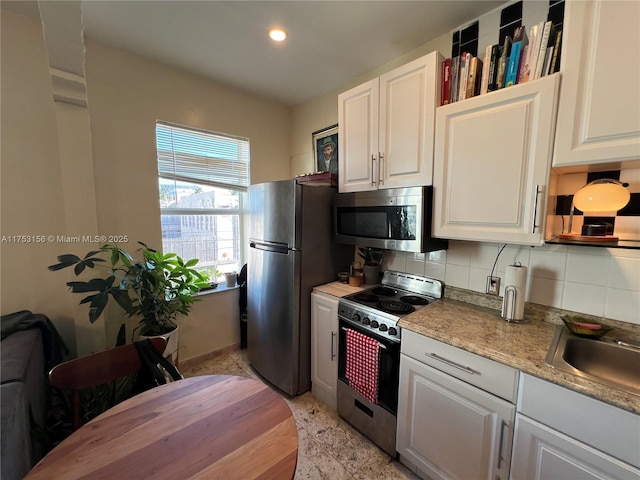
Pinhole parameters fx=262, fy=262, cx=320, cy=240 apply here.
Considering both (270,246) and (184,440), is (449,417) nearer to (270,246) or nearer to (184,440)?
(184,440)

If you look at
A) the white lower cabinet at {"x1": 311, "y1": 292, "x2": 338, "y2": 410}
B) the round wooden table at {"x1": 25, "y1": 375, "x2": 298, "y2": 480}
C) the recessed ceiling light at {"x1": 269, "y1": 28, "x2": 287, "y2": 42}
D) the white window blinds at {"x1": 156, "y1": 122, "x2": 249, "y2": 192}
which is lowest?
the white lower cabinet at {"x1": 311, "y1": 292, "x2": 338, "y2": 410}

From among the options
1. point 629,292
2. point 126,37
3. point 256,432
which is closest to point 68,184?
point 126,37

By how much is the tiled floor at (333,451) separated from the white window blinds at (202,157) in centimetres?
211

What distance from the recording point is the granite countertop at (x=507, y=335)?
89 cm

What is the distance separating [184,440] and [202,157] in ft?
7.51

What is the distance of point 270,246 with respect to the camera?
2.17m

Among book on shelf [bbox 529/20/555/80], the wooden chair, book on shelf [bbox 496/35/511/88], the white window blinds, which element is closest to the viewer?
the wooden chair

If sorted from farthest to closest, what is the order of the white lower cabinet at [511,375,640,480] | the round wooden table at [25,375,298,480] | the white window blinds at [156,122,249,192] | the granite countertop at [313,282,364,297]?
the white window blinds at [156,122,249,192] < the granite countertop at [313,282,364,297] < the white lower cabinet at [511,375,640,480] < the round wooden table at [25,375,298,480]

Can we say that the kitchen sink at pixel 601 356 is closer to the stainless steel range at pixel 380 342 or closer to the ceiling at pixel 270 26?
the stainless steel range at pixel 380 342

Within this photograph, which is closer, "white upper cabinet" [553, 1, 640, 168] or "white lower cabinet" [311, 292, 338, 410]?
"white upper cabinet" [553, 1, 640, 168]

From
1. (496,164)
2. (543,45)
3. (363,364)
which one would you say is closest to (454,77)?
(543,45)

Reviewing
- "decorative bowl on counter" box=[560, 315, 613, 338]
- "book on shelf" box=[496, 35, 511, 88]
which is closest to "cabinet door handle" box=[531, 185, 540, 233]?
"decorative bowl on counter" box=[560, 315, 613, 338]

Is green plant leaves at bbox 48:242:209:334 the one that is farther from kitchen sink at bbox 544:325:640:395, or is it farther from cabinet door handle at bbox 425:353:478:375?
kitchen sink at bbox 544:325:640:395

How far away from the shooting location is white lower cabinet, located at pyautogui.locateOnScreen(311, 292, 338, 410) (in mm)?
1899
